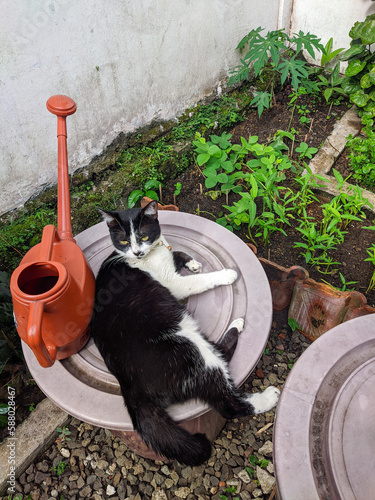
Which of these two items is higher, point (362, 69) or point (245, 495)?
point (362, 69)

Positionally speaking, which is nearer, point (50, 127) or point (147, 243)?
point (147, 243)

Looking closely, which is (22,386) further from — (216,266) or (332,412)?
(332,412)

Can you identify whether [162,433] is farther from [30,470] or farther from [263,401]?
[30,470]

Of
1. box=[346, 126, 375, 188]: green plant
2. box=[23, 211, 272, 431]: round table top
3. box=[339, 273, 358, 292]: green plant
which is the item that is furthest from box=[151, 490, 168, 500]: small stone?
box=[346, 126, 375, 188]: green plant

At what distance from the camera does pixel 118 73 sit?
250cm

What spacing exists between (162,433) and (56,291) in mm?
632

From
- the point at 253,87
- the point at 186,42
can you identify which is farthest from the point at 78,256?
the point at 253,87

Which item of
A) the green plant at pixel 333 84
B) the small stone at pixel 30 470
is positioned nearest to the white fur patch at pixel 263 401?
the small stone at pixel 30 470

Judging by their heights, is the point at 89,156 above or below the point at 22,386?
above

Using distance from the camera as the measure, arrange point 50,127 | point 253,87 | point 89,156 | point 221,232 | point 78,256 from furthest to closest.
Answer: point 253,87
point 89,156
point 50,127
point 221,232
point 78,256

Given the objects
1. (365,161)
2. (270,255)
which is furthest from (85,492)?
(365,161)

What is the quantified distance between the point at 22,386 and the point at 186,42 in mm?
2757

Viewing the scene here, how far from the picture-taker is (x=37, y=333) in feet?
3.34

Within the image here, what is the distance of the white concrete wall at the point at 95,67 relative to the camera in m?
2.01
